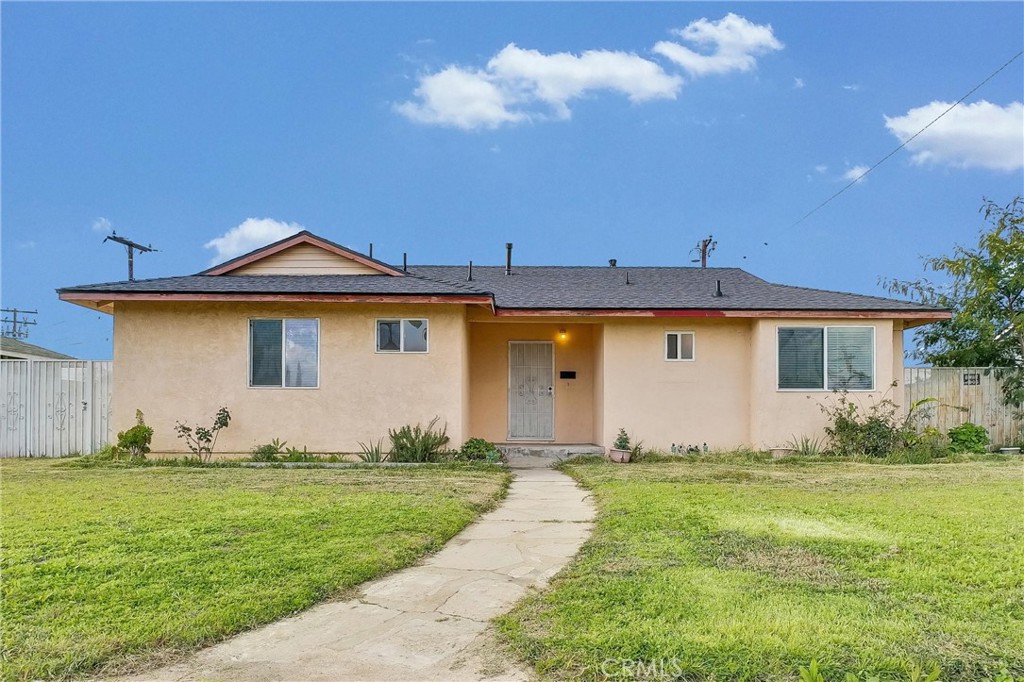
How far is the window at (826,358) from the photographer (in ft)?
39.1

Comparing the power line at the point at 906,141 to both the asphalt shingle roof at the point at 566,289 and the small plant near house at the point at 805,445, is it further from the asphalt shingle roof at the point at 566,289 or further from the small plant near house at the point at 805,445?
the small plant near house at the point at 805,445

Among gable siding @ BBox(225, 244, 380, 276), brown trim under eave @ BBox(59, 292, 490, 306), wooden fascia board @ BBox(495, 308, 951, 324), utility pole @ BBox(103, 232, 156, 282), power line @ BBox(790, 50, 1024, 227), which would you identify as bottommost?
wooden fascia board @ BBox(495, 308, 951, 324)

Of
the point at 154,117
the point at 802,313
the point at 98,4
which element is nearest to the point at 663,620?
the point at 802,313

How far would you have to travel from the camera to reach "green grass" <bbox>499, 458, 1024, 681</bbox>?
2.88m

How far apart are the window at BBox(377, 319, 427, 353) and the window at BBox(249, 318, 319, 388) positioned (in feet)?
3.63

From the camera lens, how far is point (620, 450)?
37.9ft

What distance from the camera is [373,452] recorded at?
11008mm

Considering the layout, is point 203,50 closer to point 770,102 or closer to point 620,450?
point 620,450

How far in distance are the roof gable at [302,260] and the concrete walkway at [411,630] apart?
8.60 m

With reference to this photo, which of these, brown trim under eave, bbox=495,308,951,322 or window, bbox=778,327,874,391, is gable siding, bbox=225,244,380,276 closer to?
brown trim under eave, bbox=495,308,951,322

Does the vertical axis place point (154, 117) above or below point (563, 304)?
above

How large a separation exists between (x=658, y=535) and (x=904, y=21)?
41.5ft

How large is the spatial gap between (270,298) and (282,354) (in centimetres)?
105

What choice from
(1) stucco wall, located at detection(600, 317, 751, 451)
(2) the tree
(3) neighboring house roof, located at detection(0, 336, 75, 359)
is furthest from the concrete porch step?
(3) neighboring house roof, located at detection(0, 336, 75, 359)
